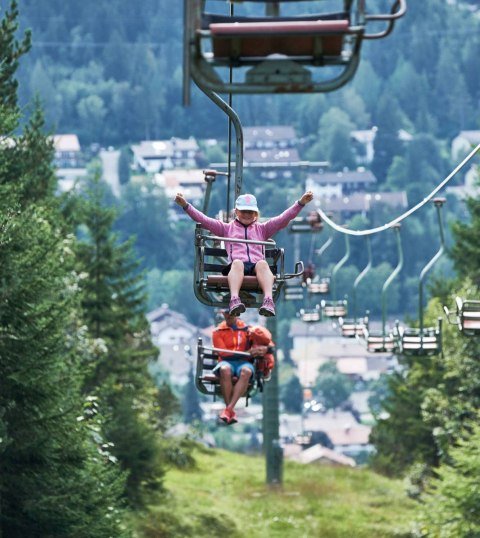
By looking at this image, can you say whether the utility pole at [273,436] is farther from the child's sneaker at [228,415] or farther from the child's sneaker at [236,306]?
the child's sneaker at [236,306]

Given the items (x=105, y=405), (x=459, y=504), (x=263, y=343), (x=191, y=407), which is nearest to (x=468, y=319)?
(x=263, y=343)

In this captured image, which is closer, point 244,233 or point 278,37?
point 278,37

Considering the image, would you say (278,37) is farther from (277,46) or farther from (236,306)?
(236,306)

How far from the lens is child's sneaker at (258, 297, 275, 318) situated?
19.8 meters

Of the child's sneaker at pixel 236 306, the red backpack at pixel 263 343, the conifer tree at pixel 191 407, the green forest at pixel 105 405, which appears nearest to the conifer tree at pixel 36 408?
the green forest at pixel 105 405

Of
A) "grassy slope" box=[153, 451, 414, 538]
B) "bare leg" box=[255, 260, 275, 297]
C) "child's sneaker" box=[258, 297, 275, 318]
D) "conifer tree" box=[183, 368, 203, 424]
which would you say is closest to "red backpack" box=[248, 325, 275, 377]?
"bare leg" box=[255, 260, 275, 297]

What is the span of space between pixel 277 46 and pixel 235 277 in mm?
6365

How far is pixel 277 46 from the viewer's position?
14.2 m

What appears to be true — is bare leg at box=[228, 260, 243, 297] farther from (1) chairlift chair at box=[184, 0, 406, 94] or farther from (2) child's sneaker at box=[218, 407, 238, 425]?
(1) chairlift chair at box=[184, 0, 406, 94]

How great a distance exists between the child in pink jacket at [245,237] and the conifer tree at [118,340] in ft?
90.4

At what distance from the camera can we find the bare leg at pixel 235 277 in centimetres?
2025

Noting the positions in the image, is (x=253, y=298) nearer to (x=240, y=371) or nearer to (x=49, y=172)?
(x=240, y=371)

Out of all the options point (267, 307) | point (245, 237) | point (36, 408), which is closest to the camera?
point (267, 307)

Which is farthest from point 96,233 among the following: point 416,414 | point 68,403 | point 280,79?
point 280,79
